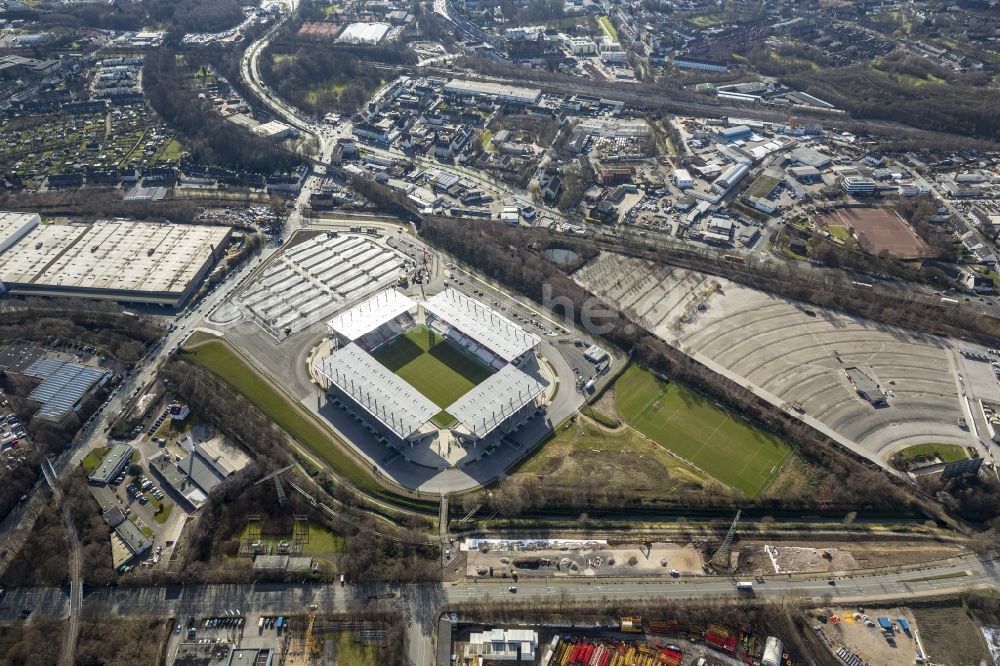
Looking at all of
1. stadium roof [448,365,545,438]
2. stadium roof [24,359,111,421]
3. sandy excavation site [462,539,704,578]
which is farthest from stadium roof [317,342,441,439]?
stadium roof [24,359,111,421]

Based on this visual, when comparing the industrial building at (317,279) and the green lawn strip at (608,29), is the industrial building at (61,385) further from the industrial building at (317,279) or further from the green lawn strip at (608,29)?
the green lawn strip at (608,29)

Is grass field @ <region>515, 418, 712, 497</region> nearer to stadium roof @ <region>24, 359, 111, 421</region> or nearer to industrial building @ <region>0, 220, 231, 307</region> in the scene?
stadium roof @ <region>24, 359, 111, 421</region>

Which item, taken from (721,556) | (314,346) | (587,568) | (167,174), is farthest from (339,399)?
(167,174)

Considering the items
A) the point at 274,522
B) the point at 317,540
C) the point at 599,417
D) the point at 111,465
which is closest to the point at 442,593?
the point at 317,540

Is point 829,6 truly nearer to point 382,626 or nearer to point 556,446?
point 556,446

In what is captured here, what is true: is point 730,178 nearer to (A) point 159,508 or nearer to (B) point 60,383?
(A) point 159,508

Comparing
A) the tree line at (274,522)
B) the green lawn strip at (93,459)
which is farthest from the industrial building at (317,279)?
the green lawn strip at (93,459)
